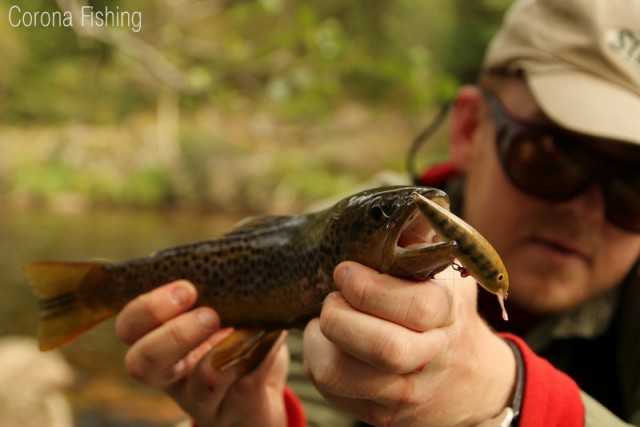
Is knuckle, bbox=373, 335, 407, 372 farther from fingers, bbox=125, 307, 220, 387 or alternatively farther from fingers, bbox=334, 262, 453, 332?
fingers, bbox=125, 307, 220, 387

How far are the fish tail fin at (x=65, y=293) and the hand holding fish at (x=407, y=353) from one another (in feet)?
2.40

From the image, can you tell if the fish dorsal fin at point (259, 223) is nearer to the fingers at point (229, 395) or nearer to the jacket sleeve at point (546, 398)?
the fingers at point (229, 395)

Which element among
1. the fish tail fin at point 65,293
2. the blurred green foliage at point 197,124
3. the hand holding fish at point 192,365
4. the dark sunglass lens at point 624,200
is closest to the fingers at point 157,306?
the hand holding fish at point 192,365

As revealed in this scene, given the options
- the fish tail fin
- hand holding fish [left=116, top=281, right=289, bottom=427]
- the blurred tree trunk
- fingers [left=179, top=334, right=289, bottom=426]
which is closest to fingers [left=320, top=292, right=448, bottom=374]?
hand holding fish [left=116, top=281, right=289, bottom=427]

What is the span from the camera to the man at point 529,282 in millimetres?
1197

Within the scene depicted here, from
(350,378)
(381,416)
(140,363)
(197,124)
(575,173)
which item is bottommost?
(197,124)

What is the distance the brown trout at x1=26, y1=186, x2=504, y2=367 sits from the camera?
107 cm

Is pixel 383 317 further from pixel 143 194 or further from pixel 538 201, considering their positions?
pixel 143 194

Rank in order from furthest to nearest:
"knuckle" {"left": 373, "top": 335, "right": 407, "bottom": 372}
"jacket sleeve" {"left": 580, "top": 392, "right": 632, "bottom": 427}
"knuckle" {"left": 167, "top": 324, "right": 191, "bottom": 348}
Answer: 1. "knuckle" {"left": 167, "top": 324, "right": 191, "bottom": 348}
2. "jacket sleeve" {"left": 580, "top": 392, "right": 632, "bottom": 427}
3. "knuckle" {"left": 373, "top": 335, "right": 407, "bottom": 372}

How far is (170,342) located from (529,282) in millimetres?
1196

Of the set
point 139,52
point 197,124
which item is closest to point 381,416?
point 139,52

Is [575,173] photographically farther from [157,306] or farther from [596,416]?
[157,306]

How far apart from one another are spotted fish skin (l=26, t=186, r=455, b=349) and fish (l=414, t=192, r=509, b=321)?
0.03 m

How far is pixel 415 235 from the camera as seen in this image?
44.0 inches
